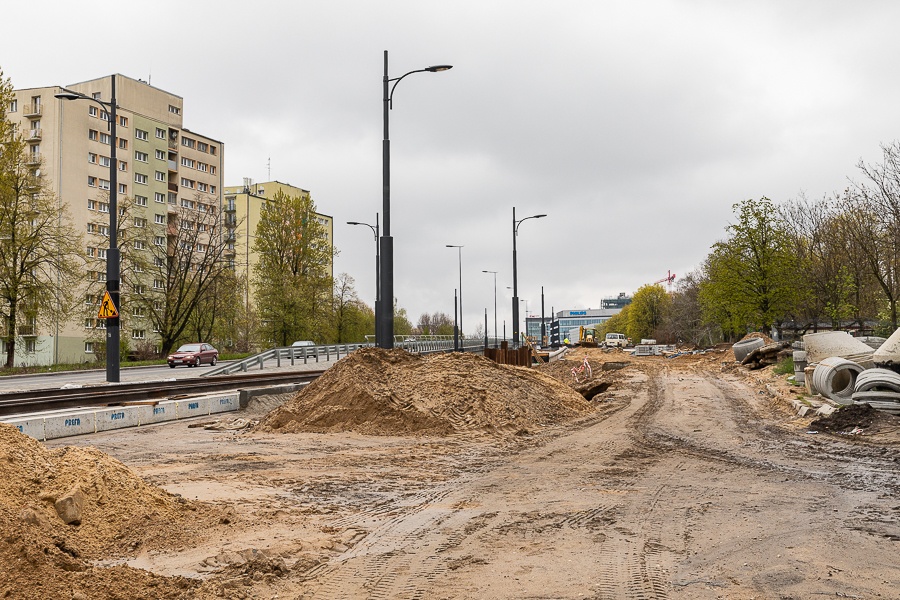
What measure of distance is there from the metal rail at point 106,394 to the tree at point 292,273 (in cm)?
2823

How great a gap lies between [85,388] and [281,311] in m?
34.4

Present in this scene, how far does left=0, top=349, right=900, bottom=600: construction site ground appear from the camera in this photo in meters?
5.30

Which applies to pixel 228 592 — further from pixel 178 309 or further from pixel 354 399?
pixel 178 309

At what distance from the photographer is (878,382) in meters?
16.0

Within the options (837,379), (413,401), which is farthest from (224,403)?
(837,379)

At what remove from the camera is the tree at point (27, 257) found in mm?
39781

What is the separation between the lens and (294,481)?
9.67 m

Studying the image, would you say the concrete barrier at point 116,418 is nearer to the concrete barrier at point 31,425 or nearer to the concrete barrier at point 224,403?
the concrete barrier at point 31,425

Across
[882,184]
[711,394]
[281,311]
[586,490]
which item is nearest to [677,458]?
[586,490]

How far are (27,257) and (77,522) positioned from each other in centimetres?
4005

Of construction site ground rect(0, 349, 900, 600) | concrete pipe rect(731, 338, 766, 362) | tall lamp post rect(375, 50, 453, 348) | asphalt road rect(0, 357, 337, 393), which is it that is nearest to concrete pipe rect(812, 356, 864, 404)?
construction site ground rect(0, 349, 900, 600)

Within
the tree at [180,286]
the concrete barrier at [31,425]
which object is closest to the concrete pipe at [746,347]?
the concrete barrier at [31,425]

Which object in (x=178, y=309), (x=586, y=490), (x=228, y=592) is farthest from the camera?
(x=178, y=309)

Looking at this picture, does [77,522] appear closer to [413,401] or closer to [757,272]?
[413,401]
